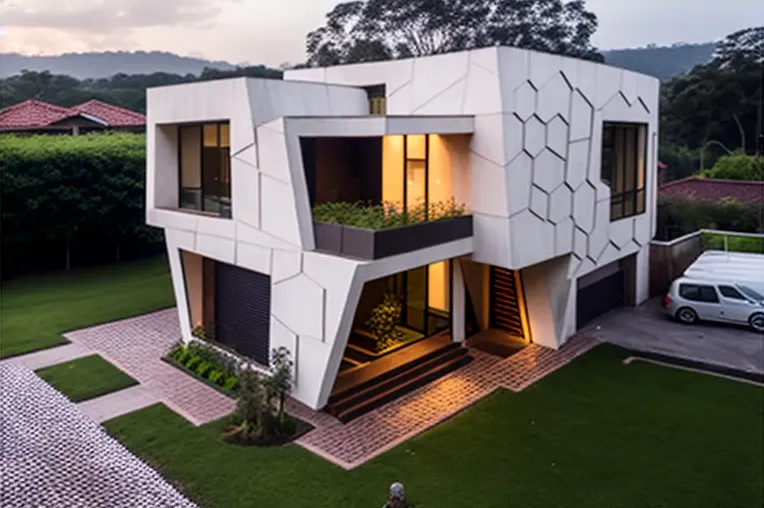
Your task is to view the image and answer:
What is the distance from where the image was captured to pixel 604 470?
315 inches

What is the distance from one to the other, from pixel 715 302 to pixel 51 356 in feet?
47.1

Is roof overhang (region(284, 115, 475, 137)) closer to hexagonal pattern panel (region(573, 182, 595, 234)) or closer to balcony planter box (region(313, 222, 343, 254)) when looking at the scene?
balcony planter box (region(313, 222, 343, 254))

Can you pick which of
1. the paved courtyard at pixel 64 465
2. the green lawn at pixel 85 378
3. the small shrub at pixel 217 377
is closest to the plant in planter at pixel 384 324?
the small shrub at pixel 217 377

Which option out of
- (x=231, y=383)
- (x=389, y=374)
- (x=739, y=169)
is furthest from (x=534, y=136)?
(x=739, y=169)

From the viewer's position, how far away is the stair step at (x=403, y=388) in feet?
32.0

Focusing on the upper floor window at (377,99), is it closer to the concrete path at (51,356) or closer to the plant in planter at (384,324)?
the plant in planter at (384,324)

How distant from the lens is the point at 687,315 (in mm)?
14102

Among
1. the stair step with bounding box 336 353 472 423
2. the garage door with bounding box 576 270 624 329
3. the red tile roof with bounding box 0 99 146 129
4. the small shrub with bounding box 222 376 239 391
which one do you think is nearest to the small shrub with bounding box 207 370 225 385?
the small shrub with bounding box 222 376 239 391

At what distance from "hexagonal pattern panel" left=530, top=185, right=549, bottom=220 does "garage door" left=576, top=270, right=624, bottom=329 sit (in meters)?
2.85

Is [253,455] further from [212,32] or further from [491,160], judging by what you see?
[212,32]

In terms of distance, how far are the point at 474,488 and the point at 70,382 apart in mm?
7725

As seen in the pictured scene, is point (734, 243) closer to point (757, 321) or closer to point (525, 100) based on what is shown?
point (757, 321)

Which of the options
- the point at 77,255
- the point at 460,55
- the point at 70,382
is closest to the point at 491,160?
the point at 460,55

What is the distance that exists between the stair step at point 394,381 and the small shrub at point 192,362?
332 cm
